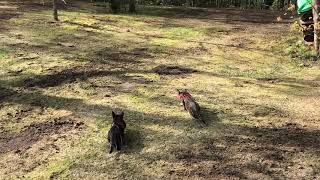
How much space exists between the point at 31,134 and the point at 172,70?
12.8 ft

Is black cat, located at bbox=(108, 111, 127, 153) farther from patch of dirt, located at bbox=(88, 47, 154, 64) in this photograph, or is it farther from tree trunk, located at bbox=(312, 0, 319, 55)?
tree trunk, located at bbox=(312, 0, 319, 55)

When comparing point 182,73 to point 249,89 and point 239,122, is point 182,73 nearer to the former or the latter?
point 249,89

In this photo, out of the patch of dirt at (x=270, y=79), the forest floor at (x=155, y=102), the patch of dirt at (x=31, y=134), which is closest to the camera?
the forest floor at (x=155, y=102)

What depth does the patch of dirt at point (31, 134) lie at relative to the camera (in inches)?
273

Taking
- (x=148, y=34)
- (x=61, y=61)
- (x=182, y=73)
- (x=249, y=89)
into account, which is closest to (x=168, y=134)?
(x=249, y=89)

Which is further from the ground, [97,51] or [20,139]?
[97,51]

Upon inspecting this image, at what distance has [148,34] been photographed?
1387cm

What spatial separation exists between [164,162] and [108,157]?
2.56ft

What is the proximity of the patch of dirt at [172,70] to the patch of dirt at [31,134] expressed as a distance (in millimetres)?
3018

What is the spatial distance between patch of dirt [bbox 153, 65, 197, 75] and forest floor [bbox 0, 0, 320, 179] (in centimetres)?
2

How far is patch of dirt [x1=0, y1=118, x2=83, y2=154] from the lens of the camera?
273 inches

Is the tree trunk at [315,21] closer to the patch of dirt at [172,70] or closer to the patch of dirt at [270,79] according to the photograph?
the patch of dirt at [270,79]

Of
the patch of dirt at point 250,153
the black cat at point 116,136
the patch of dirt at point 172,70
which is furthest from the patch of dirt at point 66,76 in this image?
the patch of dirt at point 250,153

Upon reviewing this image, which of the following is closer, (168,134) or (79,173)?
(79,173)
